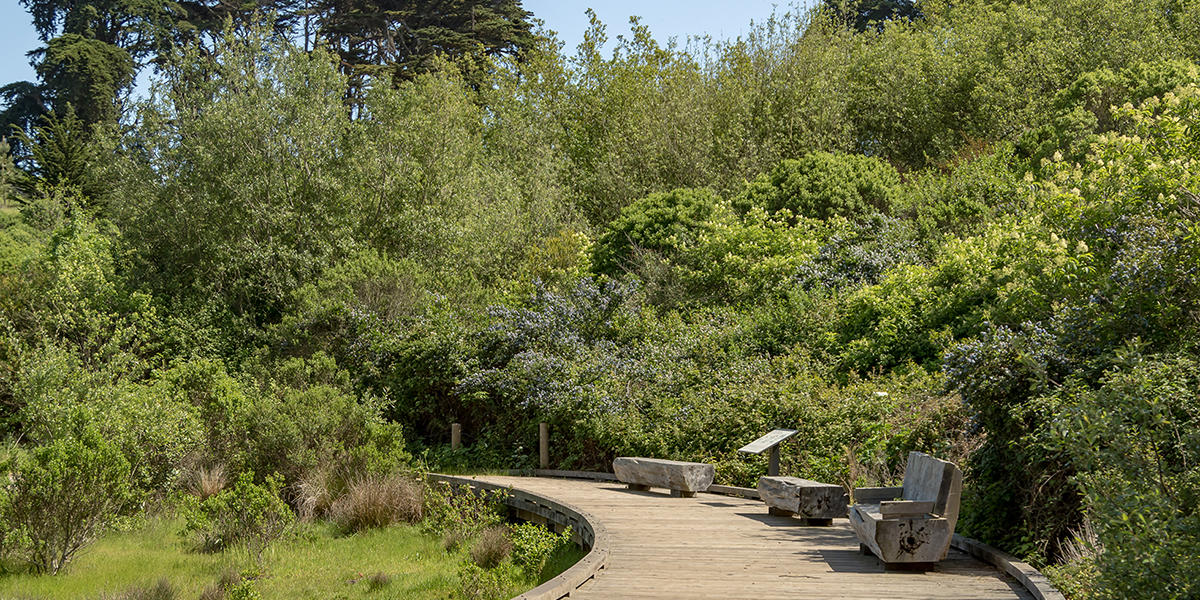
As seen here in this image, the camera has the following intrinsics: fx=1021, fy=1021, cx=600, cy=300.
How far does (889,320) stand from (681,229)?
7008mm

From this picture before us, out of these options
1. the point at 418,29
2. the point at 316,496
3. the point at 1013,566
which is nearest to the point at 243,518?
the point at 316,496

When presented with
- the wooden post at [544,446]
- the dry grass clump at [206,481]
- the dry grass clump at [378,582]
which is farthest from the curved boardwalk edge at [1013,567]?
the dry grass clump at [206,481]

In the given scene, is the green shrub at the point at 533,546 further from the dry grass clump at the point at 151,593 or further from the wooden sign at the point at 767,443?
the dry grass clump at the point at 151,593

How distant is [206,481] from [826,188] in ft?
45.0

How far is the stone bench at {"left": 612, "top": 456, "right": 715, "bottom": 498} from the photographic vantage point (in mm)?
12469

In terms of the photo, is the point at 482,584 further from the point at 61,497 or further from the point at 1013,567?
the point at 61,497

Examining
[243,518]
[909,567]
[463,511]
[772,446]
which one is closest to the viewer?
[909,567]

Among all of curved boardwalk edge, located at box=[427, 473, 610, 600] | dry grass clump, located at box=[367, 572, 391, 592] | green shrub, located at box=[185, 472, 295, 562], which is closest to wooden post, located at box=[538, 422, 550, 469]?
curved boardwalk edge, located at box=[427, 473, 610, 600]

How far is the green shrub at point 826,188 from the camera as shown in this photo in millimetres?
22031

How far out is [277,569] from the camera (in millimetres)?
11836

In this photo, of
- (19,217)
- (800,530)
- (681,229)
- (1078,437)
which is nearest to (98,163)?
(19,217)

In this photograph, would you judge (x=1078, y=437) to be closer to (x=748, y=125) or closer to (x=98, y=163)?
(x=748, y=125)

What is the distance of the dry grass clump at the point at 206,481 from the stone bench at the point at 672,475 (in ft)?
21.2

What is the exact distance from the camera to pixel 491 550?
10859 mm
